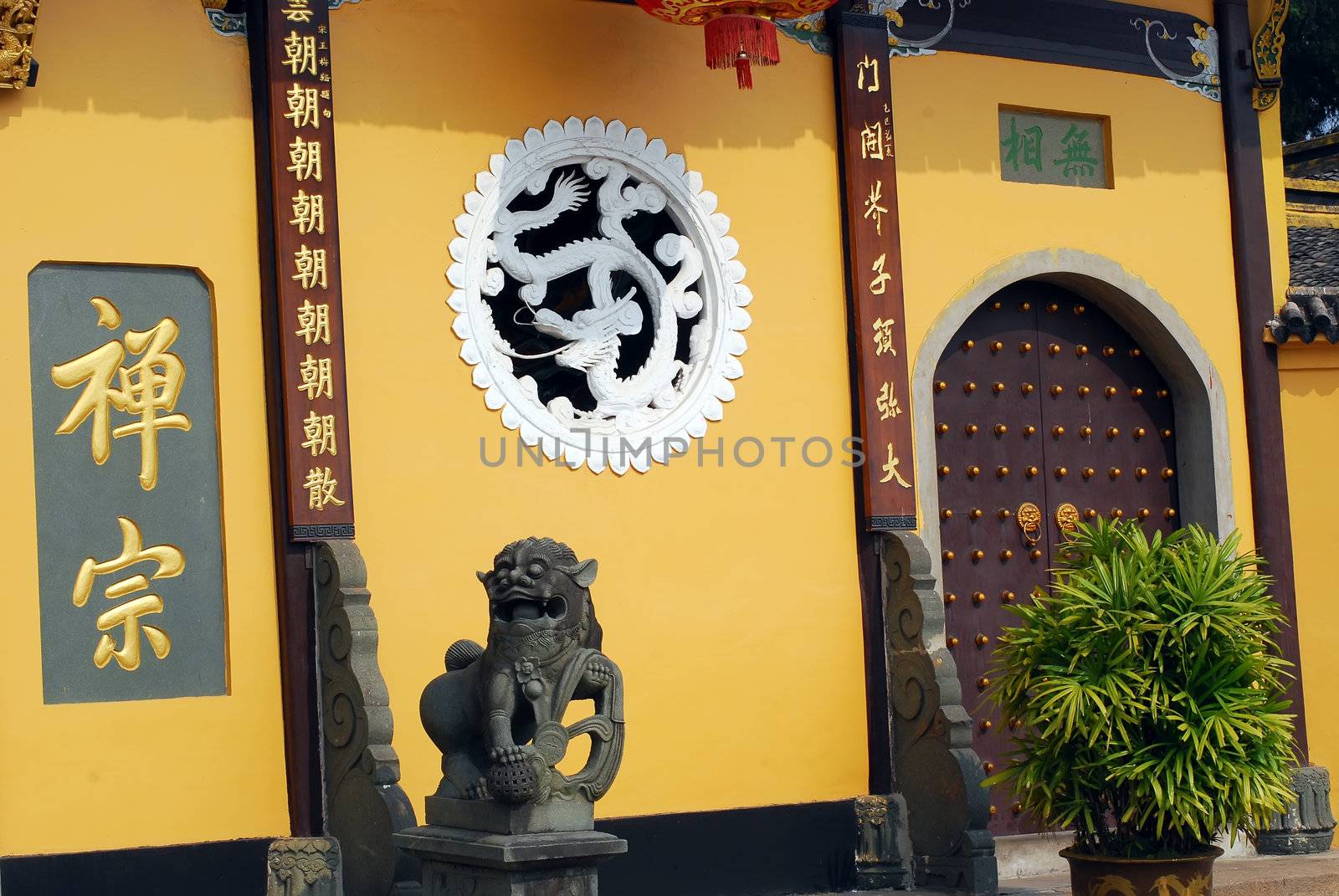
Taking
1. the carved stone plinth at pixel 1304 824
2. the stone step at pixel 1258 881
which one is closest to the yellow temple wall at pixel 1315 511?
the carved stone plinth at pixel 1304 824

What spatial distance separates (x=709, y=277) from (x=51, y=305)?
2.84 meters

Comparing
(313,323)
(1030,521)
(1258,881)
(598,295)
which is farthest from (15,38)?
(1258,881)

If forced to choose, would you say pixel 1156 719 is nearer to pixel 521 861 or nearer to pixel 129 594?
pixel 521 861

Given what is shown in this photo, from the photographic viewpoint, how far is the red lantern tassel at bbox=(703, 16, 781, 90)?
326 inches

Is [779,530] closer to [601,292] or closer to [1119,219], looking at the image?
[601,292]

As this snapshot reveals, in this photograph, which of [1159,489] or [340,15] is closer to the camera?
[340,15]

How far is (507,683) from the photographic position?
6.16 metres

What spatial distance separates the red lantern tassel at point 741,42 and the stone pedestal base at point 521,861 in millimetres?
3619

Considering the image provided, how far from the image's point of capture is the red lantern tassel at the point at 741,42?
27.1ft

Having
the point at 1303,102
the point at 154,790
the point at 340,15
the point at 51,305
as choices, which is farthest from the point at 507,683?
the point at 1303,102

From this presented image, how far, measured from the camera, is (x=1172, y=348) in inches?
391

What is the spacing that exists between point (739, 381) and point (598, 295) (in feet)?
2.56

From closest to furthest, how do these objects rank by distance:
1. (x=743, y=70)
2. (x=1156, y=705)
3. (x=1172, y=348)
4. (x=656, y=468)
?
(x=1156, y=705), (x=743, y=70), (x=656, y=468), (x=1172, y=348)

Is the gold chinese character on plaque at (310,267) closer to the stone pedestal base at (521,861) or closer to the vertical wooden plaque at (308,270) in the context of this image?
the vertical wooden plaque at (308,270)
